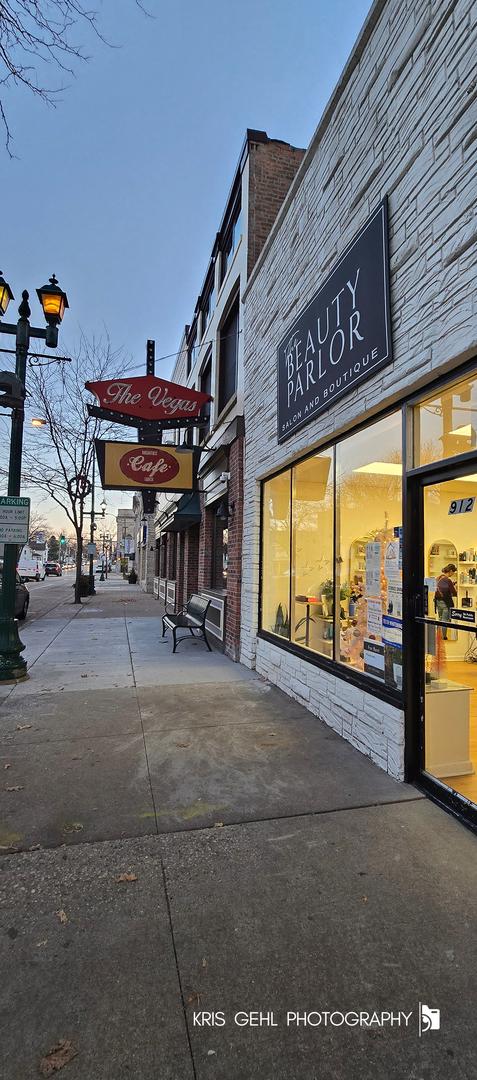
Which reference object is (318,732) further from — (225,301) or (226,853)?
(225,301)

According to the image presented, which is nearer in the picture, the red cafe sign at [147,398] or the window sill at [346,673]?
the window sill at [346,673]

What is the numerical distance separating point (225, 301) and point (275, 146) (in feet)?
9.34

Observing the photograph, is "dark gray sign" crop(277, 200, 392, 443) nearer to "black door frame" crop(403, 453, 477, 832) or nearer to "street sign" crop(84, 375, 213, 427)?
"black door frame" crop(403, 453, 477, 832)

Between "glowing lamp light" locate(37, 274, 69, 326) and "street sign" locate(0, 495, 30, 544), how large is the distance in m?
2.81

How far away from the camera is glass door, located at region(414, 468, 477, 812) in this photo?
361 cm

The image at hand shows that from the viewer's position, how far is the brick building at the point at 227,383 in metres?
8.91

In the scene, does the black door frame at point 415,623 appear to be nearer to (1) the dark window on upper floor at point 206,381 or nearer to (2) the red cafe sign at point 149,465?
(2) the red cafe sign at point 149,465

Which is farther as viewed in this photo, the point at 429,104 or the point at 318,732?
the point at 318,732

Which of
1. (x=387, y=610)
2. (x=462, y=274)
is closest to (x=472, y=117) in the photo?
(x=462, y=274)

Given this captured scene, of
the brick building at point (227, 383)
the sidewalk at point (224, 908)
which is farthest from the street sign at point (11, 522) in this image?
the brick building at point (227, 383)

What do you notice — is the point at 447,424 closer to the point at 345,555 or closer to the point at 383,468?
the point at 383,468

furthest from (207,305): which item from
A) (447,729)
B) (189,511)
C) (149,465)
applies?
(447,729)

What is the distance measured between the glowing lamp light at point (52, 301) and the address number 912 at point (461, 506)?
6.63 metres

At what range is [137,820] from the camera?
10.8 ft
